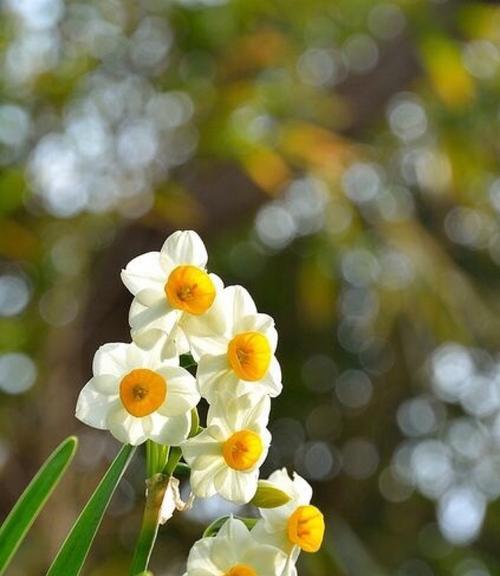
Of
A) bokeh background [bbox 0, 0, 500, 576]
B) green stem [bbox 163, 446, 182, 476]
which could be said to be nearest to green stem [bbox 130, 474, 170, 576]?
green stem [bbox 163, 446, 182, 476]

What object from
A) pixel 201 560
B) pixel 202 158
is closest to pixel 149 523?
pixel 201 560

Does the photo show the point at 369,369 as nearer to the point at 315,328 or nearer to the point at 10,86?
the point at 315,328

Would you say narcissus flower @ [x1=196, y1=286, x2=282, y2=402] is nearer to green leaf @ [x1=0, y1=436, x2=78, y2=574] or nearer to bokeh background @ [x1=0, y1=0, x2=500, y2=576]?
green leaf @ [x1=0, y1=436, x2=78, y2=574]

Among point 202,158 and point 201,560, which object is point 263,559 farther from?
point 202,158

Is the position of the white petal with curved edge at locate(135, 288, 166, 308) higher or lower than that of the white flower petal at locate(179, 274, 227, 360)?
higher

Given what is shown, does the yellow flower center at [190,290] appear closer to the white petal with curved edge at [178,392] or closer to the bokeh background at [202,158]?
the white petal with curved edge at [178,392]

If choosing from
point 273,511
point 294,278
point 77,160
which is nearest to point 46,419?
point 77,160
